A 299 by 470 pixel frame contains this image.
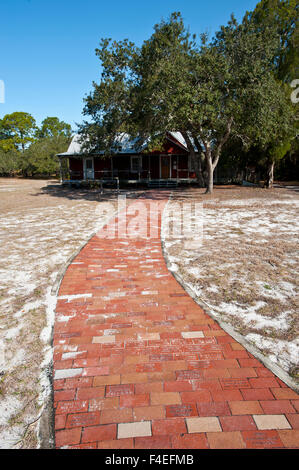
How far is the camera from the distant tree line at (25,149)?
40.2 m

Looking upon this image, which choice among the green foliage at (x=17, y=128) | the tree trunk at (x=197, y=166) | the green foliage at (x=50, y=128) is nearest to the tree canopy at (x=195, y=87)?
the tree trunk at (x=197, y=166)

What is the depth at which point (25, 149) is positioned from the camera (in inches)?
1710

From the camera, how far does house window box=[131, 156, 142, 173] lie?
24469 mm

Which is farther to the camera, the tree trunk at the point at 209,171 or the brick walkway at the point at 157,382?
the tree trunk at the point at 209,171

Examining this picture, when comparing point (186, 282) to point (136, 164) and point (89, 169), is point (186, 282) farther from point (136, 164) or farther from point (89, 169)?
point (89, 169)

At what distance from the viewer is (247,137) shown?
49.4 ft

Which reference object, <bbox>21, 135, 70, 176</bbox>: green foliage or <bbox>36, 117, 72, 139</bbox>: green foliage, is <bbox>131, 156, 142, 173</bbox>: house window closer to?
<bbox>21, 135, 70, 176</bbox>: green foliage

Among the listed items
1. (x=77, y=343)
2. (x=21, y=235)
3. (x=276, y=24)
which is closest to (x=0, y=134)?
(x=276, y=24)

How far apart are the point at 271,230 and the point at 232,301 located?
14.8 feet

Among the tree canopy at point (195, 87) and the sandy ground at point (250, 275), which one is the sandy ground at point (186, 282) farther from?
the tree canopy at point (195, 87)

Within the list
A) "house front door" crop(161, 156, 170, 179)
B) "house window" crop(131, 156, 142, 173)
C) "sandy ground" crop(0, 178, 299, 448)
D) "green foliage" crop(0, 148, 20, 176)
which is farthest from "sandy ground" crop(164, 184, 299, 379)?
"green foliage" crop(0, 148, 20, 176)

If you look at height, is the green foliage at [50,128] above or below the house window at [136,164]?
above

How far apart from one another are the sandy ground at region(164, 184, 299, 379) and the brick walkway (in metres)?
0.32

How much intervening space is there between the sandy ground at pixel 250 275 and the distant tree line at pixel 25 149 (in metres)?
37.8
